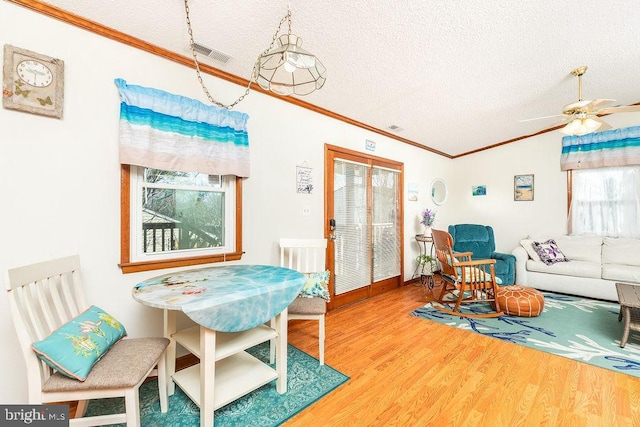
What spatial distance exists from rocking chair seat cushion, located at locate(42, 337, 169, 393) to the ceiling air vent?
194 cm

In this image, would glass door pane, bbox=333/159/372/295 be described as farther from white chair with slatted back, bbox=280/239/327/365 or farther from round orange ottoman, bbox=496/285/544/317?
round orange ottoman, bbox=496/285/544/317

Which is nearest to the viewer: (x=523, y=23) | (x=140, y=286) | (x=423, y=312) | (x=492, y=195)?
(x=140, y=286)

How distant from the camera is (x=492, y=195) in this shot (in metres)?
5.00

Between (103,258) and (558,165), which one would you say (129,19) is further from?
(558,165)

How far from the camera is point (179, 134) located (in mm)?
1934

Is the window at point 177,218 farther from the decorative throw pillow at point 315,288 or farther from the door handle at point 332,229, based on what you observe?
the door handle at point 332,229

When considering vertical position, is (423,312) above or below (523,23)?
below

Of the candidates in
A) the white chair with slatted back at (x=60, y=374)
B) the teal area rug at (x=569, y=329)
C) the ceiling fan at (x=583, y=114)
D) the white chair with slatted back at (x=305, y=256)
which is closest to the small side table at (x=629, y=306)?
the teal area rug at (x=569, y=329)

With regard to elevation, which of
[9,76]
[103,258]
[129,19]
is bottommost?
[103,258]

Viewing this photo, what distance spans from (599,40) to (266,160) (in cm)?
302

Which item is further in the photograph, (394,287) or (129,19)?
(394,287)

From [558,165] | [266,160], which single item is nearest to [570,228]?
[558,165]

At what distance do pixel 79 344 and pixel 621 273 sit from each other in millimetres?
5264

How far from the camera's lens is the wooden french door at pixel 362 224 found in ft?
10.4
